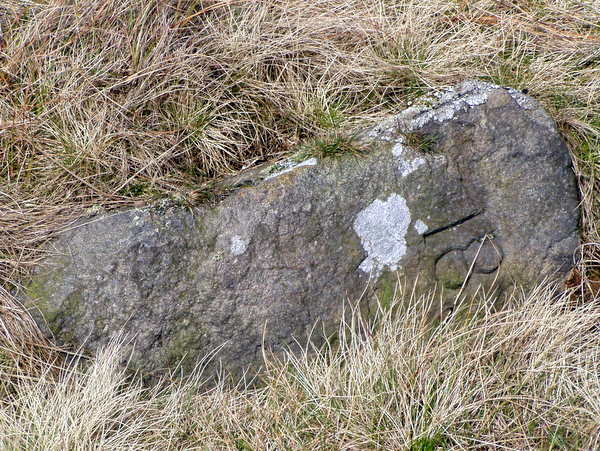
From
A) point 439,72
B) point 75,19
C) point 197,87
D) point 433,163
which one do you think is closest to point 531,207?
point 433,163

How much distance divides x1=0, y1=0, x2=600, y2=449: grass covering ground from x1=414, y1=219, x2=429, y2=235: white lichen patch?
17.2 inches

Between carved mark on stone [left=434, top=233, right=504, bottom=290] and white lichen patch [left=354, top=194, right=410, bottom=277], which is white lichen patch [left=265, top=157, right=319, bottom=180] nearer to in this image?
white lichen patch [left=354, top=194, right=410, bottom=277]

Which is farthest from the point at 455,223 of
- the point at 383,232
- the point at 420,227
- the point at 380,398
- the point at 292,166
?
the point at 380,398

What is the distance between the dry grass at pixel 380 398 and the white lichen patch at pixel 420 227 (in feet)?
1.09

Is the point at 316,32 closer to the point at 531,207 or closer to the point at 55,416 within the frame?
the point at 531,207

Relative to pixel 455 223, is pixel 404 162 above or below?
above

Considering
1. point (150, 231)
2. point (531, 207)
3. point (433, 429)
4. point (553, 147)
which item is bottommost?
point (433, 429)

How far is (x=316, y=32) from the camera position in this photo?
3.46m

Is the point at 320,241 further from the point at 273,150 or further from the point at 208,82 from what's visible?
the point at 208,82

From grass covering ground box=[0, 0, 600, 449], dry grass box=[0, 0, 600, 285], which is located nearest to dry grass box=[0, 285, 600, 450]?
grass covering ground box=[0, 0, 600, 449]

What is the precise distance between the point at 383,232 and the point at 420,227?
172 mm

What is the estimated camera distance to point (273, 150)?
3.29 m

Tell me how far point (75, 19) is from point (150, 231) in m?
1.33

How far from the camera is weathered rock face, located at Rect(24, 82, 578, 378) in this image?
279 centimetres
